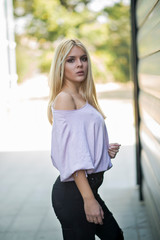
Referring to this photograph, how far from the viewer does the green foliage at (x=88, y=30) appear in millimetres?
22547

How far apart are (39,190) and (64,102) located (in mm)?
3102

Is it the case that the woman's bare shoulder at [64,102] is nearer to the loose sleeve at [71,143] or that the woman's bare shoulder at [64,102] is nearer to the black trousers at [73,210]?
the loose sleeve at [71,143]

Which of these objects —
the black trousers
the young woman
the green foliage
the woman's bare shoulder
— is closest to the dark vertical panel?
the young woman

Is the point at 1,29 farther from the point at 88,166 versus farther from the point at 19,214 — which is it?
the point at 88,166

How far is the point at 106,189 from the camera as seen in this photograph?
4.62 metres

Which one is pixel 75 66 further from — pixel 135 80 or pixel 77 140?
pixel 135 80

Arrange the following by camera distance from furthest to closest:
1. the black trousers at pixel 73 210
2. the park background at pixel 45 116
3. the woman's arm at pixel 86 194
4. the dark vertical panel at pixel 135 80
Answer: the dark vertical panel at pixel 135 80, the park background at pixel 45 116, the black trousers at pixel 73 210, the woman's arm at pixel 86 194

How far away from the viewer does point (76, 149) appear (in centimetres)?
168

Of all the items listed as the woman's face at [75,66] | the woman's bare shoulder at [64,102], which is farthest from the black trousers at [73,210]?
the woman's face at [75,66]

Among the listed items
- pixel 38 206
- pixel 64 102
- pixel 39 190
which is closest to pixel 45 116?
pixel 39 190

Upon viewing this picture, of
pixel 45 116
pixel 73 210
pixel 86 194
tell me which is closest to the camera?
pixel 86 194

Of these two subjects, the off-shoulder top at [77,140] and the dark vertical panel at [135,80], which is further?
the dark vertical panel at [135,80]

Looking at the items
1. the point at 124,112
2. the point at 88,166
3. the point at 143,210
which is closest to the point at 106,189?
the point at 143,210

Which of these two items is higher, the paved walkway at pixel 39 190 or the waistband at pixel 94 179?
the waistband at pixel 94 179
